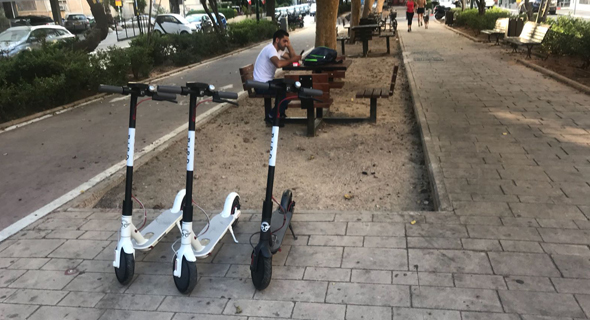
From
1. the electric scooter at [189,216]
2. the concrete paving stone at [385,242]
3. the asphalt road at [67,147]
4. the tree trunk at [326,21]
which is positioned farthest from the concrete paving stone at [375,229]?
the tree trunk at [326,21]

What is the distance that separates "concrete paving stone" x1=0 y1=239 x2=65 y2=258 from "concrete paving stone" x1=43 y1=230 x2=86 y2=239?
0.08 meters

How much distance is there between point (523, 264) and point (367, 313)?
4.22ft

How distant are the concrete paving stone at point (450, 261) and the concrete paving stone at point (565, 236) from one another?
641 mm

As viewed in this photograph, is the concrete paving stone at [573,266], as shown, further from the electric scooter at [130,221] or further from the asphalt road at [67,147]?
the asphalt road at [67,147]

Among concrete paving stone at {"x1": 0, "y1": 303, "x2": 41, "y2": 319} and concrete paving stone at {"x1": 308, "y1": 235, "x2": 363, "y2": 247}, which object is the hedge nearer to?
concrete paving stone at {"x1": 0, "y1": 303, "x2": 41, "y2": 319}

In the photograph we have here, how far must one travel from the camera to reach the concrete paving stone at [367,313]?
2908 mm

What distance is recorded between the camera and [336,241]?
3.86 meters

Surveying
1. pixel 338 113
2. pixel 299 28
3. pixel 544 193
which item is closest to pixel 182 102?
pixel 338 113

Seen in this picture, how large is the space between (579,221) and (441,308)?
1.84 m

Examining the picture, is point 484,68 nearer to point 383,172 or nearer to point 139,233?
point 383,172

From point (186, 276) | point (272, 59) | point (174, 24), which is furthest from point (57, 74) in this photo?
point (174, 24)

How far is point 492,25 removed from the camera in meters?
20.0

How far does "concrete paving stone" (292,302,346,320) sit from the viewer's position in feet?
9.66

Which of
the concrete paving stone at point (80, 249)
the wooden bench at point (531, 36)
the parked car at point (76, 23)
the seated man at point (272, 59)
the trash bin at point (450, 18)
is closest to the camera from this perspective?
the concrete paving stone at point (80, 249)
